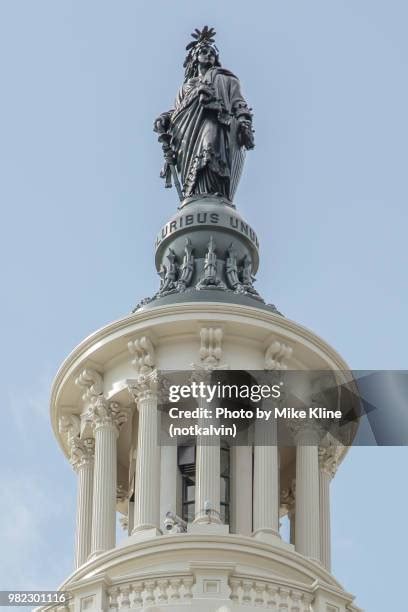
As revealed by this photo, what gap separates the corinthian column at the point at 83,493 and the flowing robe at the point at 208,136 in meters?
7.20

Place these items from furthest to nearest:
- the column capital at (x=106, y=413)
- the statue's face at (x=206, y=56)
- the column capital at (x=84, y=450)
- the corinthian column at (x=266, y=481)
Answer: the statue's face at (x=206, y=56), the column capital at (x=84, y=450), the column capital at (x=106, y=413), the corinthian column at (x=266, y=481)

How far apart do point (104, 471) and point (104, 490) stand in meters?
0.45

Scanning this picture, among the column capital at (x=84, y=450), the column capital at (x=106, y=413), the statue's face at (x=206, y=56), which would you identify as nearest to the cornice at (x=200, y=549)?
the column capital at (x=106, y=413)

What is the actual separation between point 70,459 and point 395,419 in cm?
732

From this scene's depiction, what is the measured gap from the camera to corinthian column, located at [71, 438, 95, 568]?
144 ft

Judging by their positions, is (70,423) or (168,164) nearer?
(70,423)

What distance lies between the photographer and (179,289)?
45938 mm

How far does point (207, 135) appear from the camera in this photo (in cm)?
4916

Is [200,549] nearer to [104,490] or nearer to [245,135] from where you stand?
[104,490]

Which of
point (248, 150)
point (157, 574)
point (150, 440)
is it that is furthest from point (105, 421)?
point (248, 150)

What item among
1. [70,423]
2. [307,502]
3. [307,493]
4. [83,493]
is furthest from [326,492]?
[70,423]

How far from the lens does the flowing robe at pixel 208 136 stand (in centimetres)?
4903

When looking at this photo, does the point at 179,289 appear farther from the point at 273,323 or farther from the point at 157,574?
the point at 157,574

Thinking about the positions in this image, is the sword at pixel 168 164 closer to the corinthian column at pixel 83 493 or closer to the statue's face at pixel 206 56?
the statue's face at pixel 206 56
